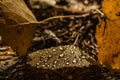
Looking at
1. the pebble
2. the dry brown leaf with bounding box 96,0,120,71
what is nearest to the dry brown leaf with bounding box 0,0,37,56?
the pebble

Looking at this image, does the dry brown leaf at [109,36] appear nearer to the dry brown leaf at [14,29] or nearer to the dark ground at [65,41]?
the dark ground at [65,41]

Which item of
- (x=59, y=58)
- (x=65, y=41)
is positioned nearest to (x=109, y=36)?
(x=59, y=58)

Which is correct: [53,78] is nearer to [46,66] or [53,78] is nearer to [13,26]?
[46,66]

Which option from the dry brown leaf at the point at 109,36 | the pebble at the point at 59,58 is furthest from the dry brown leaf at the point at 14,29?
the dry brown leaf at the point at 109,36

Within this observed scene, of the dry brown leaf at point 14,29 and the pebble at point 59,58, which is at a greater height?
the dry brown leaf at point 14,29

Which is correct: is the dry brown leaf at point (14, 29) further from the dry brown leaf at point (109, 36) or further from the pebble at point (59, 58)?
the dry brown leaf at point (109, 36)

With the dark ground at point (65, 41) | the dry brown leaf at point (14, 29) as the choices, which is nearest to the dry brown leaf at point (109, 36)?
the dark ground at point (65, 41)

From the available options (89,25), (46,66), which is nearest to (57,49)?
(46,66)
